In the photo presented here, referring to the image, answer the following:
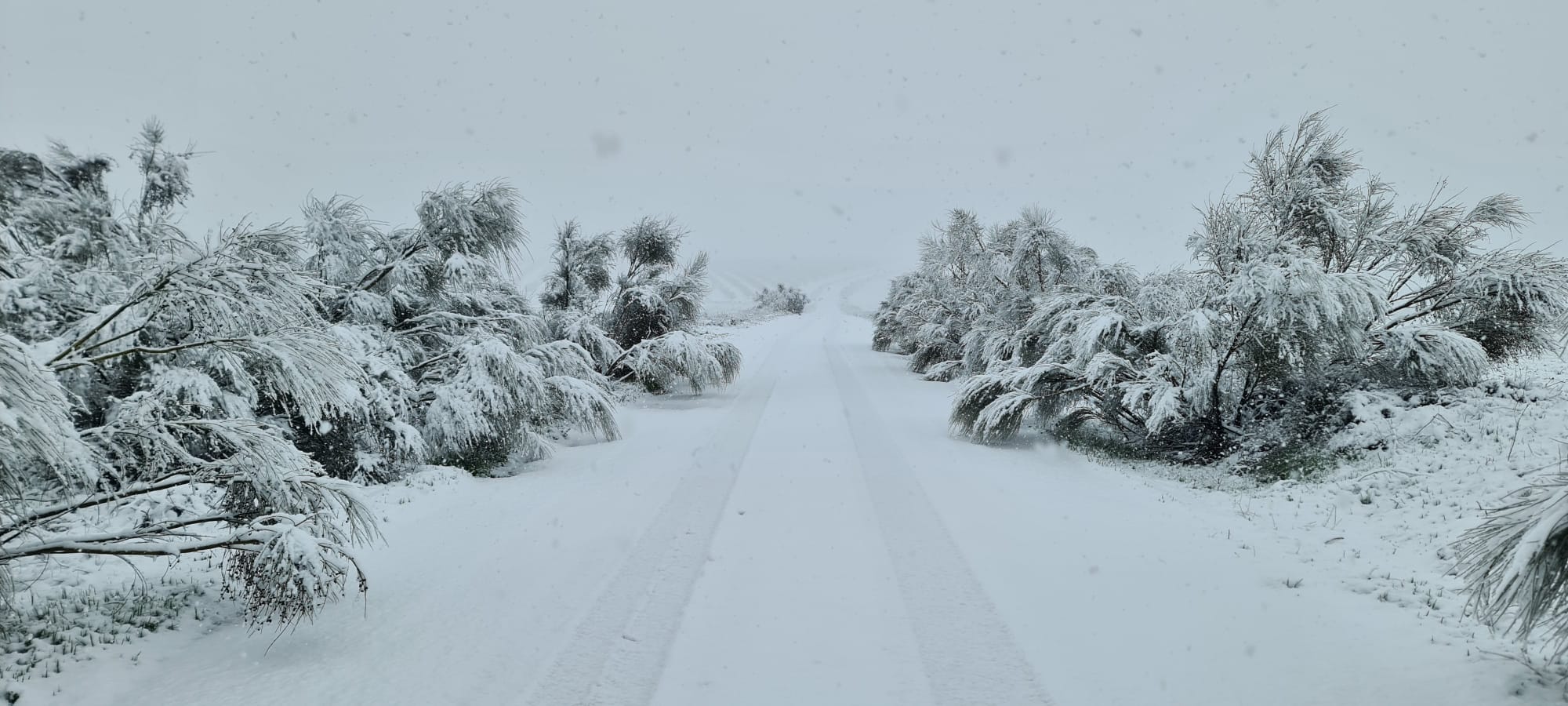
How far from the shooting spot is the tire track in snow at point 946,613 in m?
3.63

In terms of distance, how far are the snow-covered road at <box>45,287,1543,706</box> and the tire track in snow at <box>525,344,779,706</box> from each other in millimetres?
19

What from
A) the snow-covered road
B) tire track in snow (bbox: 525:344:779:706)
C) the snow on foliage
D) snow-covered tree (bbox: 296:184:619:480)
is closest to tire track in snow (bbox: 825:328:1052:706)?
the snow-covered road

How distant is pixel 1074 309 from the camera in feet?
35.4

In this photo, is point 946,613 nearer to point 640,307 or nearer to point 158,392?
point 158,392

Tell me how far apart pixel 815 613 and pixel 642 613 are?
1.14 meters

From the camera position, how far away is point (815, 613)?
14.8 feet

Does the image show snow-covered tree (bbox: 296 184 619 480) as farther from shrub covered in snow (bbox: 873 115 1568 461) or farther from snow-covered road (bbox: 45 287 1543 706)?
shrub covered in snow (bbox: 873 115 1568 461)

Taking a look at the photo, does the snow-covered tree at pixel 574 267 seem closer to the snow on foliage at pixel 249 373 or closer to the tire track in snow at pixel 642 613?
the snow on foliage at pixel 249 373

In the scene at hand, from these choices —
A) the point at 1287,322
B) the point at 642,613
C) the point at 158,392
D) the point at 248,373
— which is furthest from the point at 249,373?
the point at 1287,322

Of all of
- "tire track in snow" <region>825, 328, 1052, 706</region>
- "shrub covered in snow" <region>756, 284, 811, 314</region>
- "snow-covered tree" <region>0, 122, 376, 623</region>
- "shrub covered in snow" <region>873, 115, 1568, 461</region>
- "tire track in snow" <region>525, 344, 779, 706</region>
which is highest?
"shrub covered in snow" <region>756, 284, 811, 314</region>

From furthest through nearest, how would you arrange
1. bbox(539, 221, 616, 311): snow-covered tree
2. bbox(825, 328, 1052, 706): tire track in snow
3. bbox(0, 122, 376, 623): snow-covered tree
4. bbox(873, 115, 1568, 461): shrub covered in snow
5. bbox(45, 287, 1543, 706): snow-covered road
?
bbox(539, 221, 616, 311): snow-covered tree < bbox(873, 115, 1568, 461): shrub covered in snow < bbox(825, 328, 1052, 706): tire track in snow < bbox(45, 287, 1543, 706): snow-covered road < bbox(0, 122, 376, 623): snow-covered tree

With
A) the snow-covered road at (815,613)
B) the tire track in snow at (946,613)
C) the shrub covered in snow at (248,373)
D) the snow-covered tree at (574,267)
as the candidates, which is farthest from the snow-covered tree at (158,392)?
the snow-covered tree at (574,267)

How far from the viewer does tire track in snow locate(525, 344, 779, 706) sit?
3.58 m

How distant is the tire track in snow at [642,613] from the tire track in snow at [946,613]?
5.12ft
